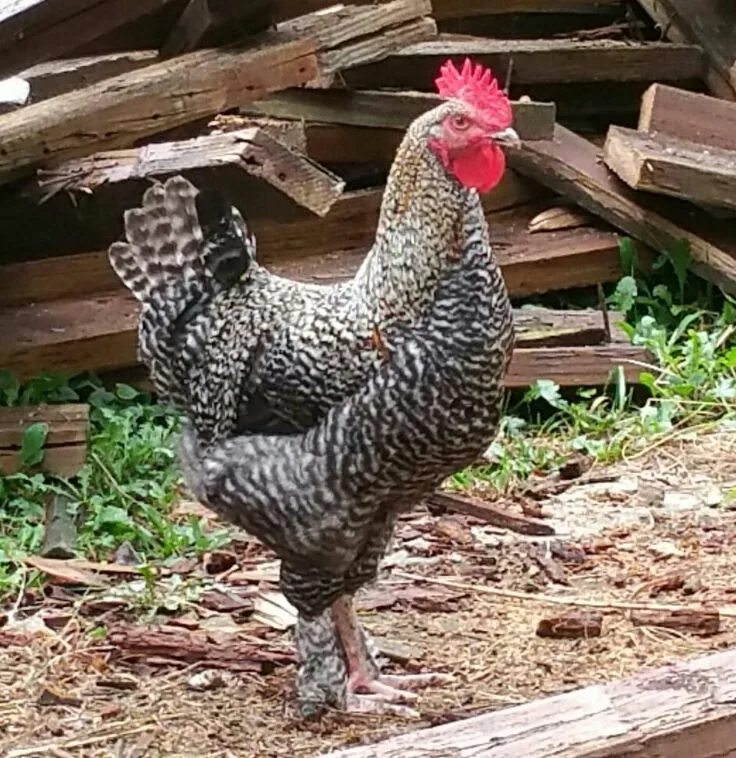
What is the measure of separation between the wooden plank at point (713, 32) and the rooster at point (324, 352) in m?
3.70

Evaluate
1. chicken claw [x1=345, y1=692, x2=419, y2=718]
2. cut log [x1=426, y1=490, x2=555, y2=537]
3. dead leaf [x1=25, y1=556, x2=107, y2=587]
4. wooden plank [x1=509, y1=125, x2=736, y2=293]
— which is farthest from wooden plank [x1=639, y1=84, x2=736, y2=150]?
chicken claw [x1=345, y1=692, x2=419, y2=718]

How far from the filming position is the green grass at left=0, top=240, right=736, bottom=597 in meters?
4.97

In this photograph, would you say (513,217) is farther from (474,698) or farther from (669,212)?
(474,698)

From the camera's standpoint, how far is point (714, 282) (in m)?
6.56

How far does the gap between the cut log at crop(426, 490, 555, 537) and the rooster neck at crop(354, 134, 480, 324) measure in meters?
1.59

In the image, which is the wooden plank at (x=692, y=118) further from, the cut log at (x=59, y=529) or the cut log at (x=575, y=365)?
the cut log at (x=59, y=529)

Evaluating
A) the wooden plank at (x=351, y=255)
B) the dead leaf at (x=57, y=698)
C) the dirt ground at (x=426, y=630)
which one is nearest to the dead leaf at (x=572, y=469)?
the dirt ground at (x=426, y=630)

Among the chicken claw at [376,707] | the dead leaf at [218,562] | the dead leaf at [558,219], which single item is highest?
the dead leaf at [558,219]

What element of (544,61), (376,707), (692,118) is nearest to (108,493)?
(376,707)

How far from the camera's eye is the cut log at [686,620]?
14.0 ft

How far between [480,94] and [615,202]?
3244 mm

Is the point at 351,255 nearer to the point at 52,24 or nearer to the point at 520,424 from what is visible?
the point at 520,424

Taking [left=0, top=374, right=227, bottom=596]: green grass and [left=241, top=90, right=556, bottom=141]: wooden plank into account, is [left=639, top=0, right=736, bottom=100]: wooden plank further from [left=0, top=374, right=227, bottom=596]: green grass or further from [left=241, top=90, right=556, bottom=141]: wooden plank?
[left=0, top=374, right=227, bottom=596]: green grass

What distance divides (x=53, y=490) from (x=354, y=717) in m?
1.64
